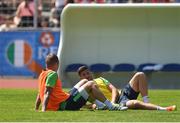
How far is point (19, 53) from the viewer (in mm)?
26906

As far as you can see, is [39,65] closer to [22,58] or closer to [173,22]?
[22,58]

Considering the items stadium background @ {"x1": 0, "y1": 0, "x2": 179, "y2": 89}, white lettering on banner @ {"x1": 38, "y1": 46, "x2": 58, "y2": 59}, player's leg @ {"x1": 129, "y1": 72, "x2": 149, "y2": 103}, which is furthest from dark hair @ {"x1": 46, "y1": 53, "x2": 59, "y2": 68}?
white lettering on banner @ {"x1": 38, "y1": 46, "x2": 58, "y2": 59}

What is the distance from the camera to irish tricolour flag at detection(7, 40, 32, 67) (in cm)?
2680

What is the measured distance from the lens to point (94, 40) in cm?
2516

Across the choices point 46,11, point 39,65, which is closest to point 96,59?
point 39,65

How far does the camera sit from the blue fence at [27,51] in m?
26.7

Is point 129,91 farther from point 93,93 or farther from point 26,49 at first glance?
point 26,49

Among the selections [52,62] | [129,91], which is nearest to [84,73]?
[52,62]

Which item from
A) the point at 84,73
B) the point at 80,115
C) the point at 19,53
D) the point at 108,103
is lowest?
the point at 19,53

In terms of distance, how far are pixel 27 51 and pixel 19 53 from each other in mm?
309

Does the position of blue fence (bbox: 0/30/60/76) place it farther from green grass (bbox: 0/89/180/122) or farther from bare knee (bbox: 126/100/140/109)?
bare knee (bbox: 126/100/140/109)

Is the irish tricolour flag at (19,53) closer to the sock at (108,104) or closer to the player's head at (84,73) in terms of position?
the player's head at (84,73)

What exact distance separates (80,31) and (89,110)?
10572mm

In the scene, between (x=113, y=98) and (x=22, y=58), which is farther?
(x=22, y=58)
